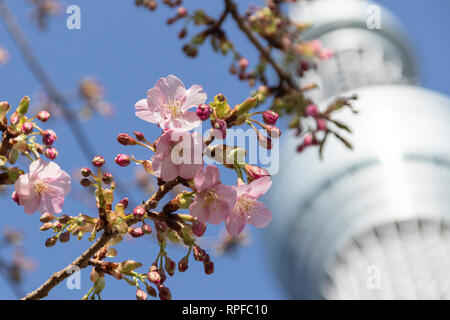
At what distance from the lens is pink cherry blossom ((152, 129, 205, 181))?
127cm

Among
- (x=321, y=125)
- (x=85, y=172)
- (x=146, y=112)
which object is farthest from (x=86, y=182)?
(x=321, y=125)

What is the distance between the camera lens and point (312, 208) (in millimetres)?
37750

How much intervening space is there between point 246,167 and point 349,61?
146 feet

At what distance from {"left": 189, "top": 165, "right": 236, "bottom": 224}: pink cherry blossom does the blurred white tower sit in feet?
104

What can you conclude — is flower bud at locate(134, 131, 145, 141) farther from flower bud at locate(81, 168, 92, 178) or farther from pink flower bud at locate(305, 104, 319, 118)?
pink flower bud at locate(305, 104, 319, 118)

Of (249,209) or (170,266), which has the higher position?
(249,209)

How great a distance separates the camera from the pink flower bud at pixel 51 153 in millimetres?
1369

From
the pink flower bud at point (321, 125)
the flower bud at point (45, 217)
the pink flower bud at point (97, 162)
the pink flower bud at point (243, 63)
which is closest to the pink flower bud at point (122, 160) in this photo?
the pink flower bud at point (97, 162)

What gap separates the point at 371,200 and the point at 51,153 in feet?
122

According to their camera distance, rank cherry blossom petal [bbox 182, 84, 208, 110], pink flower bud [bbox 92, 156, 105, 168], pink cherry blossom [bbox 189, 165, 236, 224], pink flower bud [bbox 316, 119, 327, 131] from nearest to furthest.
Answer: pink cherry blossom [bbox 189, 165, 236, 224], pink flower bud [bbox 92, 156, 105, 168], cherry blossom petal [bbox 182, 84, 208, 110], pink flower bud [bbox 316, 119, 327, 131]

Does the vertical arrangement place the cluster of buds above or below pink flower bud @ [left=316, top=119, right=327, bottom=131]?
below

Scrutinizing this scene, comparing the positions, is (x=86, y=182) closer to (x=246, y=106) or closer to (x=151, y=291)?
(x=151, y=291)

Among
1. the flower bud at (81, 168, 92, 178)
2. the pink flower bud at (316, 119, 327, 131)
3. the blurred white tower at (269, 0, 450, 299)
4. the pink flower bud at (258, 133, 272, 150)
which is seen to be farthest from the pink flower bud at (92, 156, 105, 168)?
the blurred white tower at (269, 0, 450, 299)

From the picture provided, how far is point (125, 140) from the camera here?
1.41m
